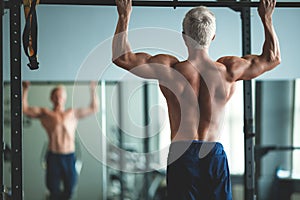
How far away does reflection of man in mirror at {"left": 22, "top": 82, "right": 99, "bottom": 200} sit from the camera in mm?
7082

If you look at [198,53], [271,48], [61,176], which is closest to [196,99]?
[198,53]

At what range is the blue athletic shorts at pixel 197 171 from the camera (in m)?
3.13

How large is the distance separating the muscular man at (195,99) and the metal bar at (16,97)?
56 centimetres

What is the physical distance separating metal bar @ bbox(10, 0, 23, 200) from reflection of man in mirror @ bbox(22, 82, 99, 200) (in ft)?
12.3

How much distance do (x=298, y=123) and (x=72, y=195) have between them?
2898mm

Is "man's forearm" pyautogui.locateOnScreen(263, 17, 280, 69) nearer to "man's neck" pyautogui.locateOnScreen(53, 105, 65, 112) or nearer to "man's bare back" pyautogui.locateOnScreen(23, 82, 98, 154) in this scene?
"man's bare back" pyautogui.locateOnScreen(23, 82, 98, 154)

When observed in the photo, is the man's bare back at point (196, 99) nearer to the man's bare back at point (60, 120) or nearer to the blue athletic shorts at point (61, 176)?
the man's bare back at point (60, 120)

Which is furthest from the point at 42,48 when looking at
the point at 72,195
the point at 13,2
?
the point at 13,2

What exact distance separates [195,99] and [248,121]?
1075 millimetres

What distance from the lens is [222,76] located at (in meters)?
3.18

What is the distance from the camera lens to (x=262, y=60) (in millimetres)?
3232

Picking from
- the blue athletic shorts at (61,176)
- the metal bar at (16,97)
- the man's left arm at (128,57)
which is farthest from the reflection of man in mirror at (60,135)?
the man's left arm at (128,57)

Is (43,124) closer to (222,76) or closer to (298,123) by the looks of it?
(298,123)

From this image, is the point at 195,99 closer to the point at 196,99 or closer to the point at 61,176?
the point at 196,99
